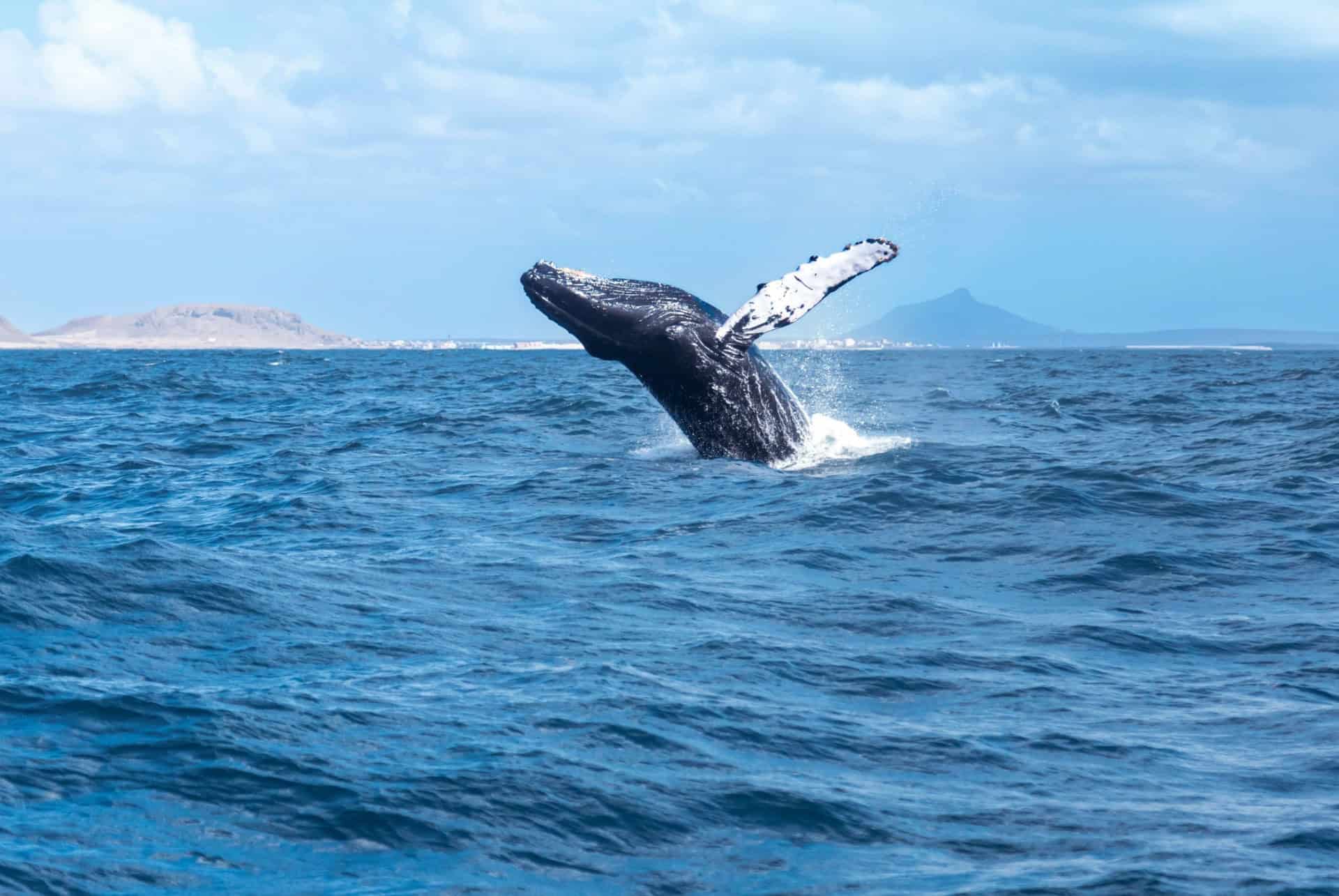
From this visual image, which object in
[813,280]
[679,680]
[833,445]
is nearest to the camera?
A: [679,680]

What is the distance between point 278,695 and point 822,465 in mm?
8092

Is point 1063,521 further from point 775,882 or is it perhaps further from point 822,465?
point 775,882

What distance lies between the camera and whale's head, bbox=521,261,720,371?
11.9 metres

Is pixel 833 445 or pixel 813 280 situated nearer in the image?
pixel 813 280

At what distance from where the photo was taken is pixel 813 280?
11422 mm

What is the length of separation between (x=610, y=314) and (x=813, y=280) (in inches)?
71.9

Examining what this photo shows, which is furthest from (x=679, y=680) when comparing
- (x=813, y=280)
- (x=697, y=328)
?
(x=697, y=328)

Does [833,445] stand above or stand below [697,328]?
below

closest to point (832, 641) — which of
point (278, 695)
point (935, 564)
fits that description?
point (935, 564)

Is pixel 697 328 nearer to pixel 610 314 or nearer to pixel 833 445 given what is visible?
pixel 610 314

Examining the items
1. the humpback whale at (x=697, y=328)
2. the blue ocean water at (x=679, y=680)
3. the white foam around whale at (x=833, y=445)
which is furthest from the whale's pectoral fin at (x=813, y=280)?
the white foam around whale at (x=833, y=445)

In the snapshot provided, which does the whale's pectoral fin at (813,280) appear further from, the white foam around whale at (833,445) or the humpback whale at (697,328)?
the white foam around whale at (833,445)

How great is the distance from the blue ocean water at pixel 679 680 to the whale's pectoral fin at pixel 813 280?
153 cm

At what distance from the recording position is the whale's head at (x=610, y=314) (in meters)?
11.9
